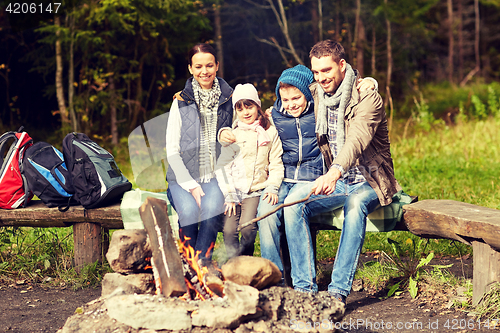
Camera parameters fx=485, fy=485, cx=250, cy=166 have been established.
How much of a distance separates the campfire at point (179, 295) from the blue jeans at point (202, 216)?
1.82ft

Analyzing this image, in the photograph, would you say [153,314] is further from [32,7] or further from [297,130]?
[32,7]

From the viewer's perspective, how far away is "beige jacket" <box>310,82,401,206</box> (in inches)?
118

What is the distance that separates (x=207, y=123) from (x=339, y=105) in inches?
35.9

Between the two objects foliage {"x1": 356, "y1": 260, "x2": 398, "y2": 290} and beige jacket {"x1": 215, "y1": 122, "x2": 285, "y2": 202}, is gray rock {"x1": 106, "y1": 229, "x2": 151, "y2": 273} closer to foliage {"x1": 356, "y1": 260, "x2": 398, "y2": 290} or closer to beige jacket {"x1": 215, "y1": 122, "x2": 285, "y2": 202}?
beige jacket {"x1": 215, "y1": 122, "x2": 285, "y2": 202}

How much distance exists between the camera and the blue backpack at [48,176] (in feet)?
11.4

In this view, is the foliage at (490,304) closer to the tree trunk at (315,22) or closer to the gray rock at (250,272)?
the gray rock at (250,272)

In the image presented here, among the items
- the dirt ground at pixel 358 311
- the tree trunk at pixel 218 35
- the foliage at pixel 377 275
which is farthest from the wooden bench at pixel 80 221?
the tree trunk at pixel 218 35

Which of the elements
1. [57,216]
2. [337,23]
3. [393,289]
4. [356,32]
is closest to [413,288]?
[393,289]

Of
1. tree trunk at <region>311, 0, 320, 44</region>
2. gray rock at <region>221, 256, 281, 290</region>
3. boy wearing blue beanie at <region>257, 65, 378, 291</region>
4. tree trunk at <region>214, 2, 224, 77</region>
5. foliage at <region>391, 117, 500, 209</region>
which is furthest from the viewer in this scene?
tree trunk at <region>311, 0, 320, 44</region>

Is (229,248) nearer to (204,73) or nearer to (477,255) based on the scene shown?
(204,73)

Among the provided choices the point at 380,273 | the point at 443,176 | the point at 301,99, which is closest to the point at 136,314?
the point at 301,99

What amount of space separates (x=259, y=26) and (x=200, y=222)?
27.3 feet

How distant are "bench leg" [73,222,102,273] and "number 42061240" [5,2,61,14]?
20.6 ft

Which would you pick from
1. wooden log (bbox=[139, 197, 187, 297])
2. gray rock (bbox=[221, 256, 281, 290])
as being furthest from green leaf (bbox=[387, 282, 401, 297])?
wooden log (bbox=[139, 197, 187, 297])
